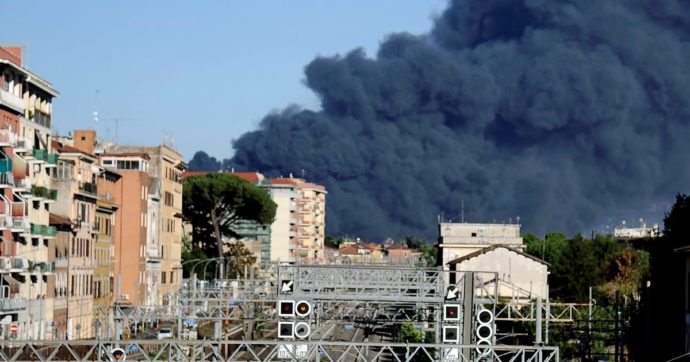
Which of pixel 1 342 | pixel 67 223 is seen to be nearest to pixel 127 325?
pixel 67 223

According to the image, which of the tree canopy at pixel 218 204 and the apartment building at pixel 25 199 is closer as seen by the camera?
the apartment building at pixel 25 199

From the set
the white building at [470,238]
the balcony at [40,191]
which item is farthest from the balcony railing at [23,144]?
the white building at [470,238]

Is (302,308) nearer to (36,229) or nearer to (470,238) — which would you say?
(36,229)

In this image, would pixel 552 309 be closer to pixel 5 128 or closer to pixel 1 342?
pixel 5 128

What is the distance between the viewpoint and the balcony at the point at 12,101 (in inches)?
2778

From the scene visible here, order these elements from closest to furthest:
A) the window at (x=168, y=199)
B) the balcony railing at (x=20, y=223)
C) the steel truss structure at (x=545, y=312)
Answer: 1. the steel truss structure at (x=545, y=312)
2. the balcony railing at (x=20, y=223)
3. the window at (x=168, y=199)

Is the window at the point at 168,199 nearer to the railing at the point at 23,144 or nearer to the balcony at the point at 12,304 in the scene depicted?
the railing at the point at 23,144

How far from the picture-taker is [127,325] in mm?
97188

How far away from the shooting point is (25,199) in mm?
74500

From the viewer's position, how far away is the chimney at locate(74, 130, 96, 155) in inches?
3982

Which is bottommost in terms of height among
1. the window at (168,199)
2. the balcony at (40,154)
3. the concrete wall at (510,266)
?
the concrete wall at (510,266)

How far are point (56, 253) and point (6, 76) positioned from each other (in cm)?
1404

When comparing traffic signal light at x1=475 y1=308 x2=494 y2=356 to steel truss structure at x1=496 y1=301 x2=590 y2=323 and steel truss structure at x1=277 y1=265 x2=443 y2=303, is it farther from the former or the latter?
steel truss structure at x1=277 y1=265 x2=443 y2=303

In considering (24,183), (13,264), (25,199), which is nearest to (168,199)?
(25,199)
